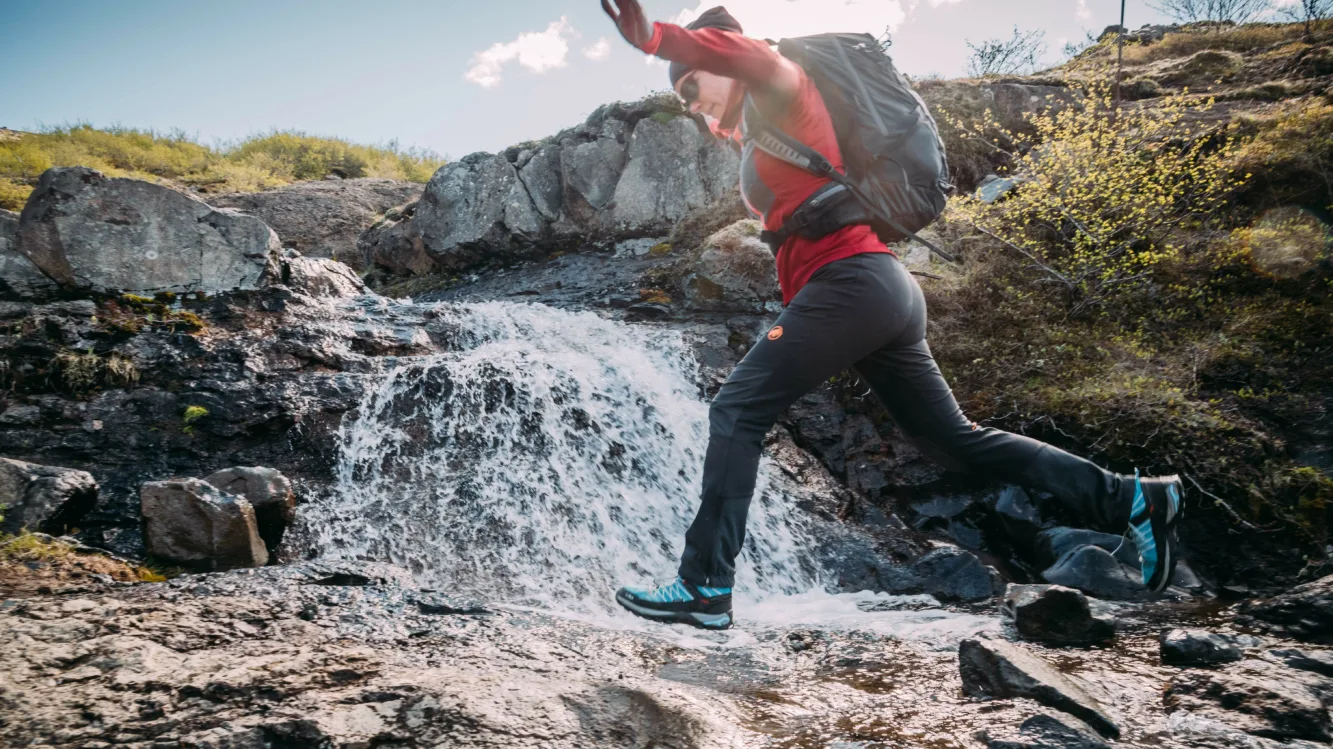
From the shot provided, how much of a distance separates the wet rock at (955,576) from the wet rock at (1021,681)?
2285 millimetres

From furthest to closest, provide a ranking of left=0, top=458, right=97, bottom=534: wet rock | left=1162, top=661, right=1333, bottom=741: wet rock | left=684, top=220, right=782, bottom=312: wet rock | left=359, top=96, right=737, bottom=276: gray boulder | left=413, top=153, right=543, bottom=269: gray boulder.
A: left=413, top=153, right=543, bottom=269: gray boulder
left=359, top=96, right=737, bottom=276: gray boulder
left=684, top=220, right=782, bottom=312: wet rock
left=0, top=458, right=97, bottom=534: wet rock
left=1162, top=661, right=1333, bottom=741: wet rock

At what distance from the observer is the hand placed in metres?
2.44

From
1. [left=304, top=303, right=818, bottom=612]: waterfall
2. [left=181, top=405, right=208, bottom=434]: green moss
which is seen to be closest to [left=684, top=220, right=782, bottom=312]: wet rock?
[left=304, top=303, right=818, bottom=612]: waterfall

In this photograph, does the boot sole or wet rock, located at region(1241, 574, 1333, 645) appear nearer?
the boot sole

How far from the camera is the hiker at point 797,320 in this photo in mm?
2674

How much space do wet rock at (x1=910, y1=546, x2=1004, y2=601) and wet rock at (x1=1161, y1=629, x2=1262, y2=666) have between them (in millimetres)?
1769

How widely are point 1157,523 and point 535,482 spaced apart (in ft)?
13.9

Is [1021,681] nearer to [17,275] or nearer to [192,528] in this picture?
[192,528]

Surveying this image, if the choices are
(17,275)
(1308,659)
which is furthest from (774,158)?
(17,275)

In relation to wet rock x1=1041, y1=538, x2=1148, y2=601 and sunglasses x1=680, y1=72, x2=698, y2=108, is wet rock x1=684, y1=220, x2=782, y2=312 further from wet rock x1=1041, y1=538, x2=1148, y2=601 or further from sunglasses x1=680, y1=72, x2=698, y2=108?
sunglasses x1=680, y1=72, x2=698, y2=108

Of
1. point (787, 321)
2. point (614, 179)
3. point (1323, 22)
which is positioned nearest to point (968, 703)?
point (787, 321)

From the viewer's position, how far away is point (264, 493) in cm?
462

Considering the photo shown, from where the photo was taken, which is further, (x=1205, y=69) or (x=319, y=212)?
(x=319, y=212)

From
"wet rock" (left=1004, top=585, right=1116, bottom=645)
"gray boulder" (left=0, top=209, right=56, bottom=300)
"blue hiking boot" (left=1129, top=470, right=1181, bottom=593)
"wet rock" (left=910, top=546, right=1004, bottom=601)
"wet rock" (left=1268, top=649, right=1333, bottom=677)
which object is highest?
"gray boulder" (left=0, top=209, right=56, bottom=300)
